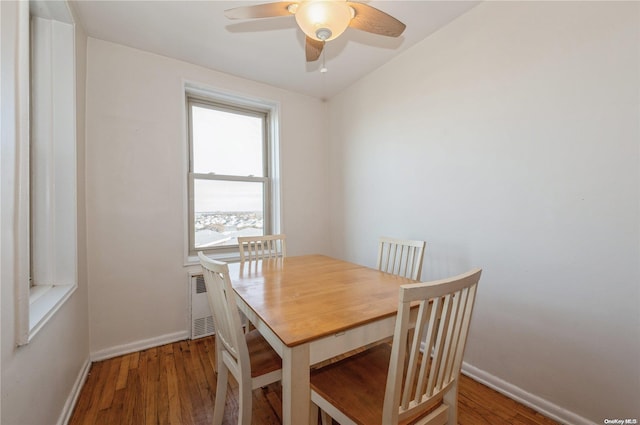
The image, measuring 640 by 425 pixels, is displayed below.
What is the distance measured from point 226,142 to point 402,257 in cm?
217

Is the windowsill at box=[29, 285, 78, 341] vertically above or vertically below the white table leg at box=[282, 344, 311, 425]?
above

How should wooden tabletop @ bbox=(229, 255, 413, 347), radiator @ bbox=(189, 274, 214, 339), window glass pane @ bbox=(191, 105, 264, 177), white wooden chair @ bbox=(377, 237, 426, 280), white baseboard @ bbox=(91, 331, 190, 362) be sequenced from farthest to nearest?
window glass pane @ bbox=(191, 105, 264, 177), radiator @ bbox=(189, 274, 214, 339), white baseboard @ bbox=(91, 331, 190, 362), white wooden chair @ bbox=(377, 237, 426, 280), wooden tabletop @ bbox=(229, 255, 413, 347)

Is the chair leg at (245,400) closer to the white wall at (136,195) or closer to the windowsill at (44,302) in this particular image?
the windowsill at (44,302)

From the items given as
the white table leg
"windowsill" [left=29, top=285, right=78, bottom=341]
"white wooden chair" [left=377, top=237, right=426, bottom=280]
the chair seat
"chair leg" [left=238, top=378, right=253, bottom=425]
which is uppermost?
"white wooden chair" [left=377, top=237, right=426, bottom=280]

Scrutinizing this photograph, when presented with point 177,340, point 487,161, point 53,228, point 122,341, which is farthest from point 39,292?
point 487,161

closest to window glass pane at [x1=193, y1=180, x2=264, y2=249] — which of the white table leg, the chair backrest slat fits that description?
the white table leg

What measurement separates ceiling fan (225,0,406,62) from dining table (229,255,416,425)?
1.28 meters

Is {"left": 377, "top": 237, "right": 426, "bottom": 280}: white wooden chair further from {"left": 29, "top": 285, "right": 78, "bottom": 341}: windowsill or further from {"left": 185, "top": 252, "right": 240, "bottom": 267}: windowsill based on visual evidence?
{"left": 29, "top": 285, "right": 78, "bottom": 341}: windowsill

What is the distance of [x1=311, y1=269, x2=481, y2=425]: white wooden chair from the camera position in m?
0.78

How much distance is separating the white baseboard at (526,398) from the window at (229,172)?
7.22 ft

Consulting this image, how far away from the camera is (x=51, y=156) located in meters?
1.53

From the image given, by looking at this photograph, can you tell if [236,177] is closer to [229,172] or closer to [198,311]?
[229,172]

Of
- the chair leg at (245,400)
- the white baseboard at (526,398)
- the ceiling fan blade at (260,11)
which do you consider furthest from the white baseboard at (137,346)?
the ceiling fan blade at (260,11)

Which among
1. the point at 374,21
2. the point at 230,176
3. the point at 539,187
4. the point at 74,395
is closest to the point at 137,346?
the point at 74,395
